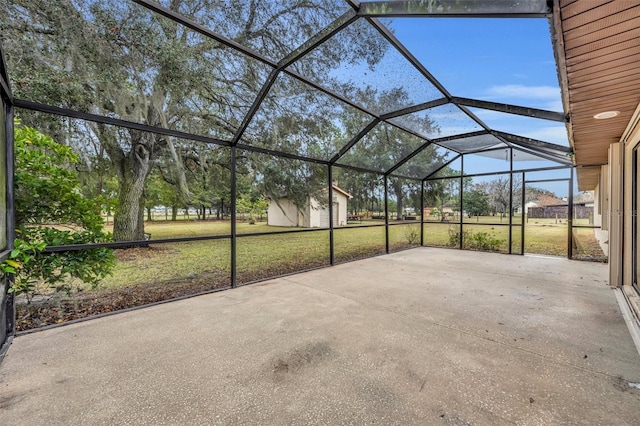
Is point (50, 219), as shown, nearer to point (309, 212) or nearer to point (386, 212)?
point (309, 212)

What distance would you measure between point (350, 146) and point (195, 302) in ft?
12.4

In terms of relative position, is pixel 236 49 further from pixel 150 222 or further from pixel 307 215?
pixel 307 215

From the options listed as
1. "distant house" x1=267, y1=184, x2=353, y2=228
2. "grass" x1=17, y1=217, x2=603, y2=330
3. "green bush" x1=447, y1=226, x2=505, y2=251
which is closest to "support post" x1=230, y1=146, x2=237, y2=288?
"grass" x1=17, y1=217, x2=603, y2=330

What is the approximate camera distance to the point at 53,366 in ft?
6.56

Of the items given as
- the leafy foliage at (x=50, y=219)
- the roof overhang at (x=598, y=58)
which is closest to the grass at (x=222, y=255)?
the leafy foliage at (x=50, y=219)

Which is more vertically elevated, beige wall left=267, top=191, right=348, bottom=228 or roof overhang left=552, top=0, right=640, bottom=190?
roof overhang left=552, top=0, right=640, bottom=190

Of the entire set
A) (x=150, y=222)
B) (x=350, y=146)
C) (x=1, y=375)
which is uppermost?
(x=350, y=146)

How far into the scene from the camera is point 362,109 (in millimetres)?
4312

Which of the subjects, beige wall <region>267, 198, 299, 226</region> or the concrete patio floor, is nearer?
the concrete patio floor

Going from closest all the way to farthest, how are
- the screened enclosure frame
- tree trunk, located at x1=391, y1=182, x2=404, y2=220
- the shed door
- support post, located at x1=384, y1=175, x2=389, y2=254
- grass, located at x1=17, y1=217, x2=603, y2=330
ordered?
the screened enclosure frame < grass, located at x1=17, y1=217, x2=603, y2=330 < the shed door < support post, located at x1=384, y1=175, x2=389, y2=254 < tree trunk, located at x1=391, y1=182, x2=404, y2=220

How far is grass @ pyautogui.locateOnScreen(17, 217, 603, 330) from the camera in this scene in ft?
11.2

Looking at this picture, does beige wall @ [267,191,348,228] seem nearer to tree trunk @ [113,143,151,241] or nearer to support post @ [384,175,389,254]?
support post @ [384,175,389,254]

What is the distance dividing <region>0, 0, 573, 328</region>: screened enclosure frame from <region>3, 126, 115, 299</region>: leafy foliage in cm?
16

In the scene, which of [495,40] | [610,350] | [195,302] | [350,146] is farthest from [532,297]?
[195,302]
